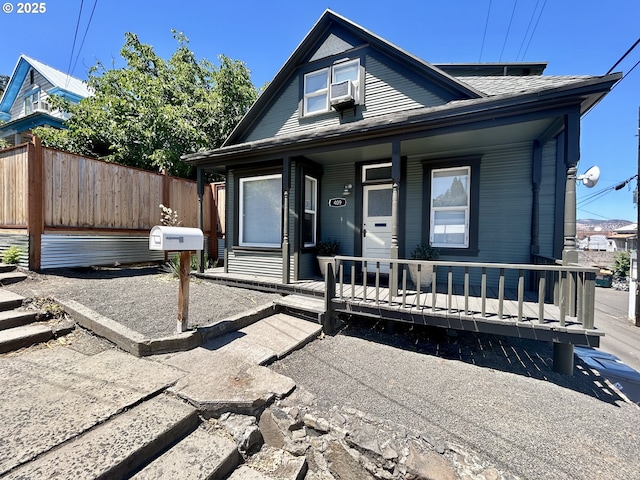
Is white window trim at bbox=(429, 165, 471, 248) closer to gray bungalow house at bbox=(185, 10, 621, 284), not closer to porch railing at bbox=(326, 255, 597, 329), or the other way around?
gray bungalow house at bbox=(185, 10, 621, 284)

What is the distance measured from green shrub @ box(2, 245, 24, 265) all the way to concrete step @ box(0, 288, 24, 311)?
198 cm

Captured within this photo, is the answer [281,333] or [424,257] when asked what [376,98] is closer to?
[424,257]

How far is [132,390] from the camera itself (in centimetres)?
245

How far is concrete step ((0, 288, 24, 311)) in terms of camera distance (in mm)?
3750

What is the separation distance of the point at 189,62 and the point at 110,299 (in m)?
14.0

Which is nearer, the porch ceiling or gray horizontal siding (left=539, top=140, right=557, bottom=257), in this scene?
the porch ceiling

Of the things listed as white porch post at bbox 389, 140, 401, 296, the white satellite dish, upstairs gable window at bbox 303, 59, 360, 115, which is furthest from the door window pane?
the white satellite dish

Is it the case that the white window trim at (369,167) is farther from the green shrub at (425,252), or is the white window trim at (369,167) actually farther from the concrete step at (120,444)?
the concrete step at (120,444)

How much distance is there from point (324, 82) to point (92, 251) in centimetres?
702

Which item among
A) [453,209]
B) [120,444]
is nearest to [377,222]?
[453,209]

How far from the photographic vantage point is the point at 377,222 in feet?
21.5

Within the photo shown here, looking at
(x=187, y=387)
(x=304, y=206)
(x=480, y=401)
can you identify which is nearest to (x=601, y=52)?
(x=304, y=206)

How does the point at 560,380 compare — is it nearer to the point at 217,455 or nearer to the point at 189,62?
the point at 217,455

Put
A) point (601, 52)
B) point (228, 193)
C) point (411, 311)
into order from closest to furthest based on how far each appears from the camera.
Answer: point (411, 311) → point (228, 193) → point (601, 52)
